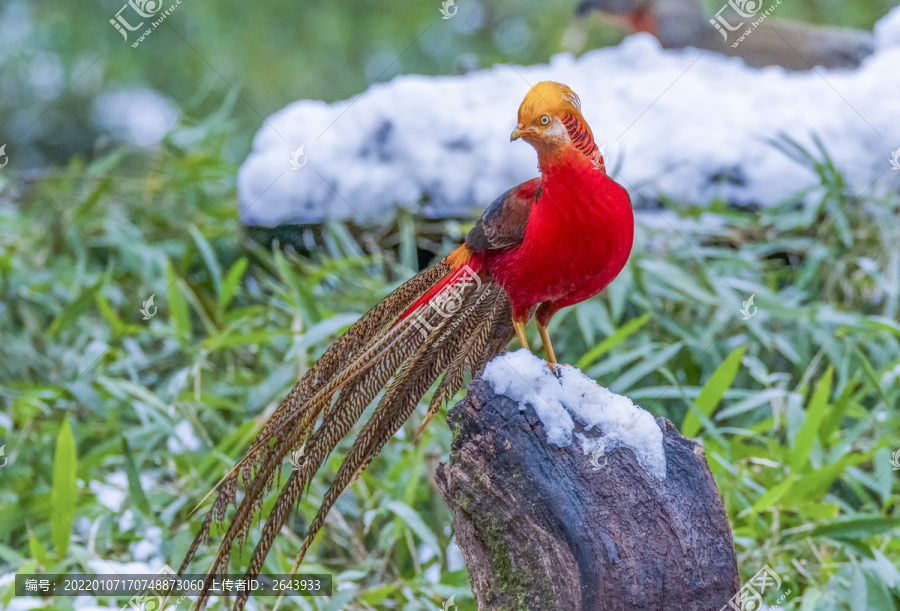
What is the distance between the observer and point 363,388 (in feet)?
3.63

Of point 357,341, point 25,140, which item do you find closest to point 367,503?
point 357,341

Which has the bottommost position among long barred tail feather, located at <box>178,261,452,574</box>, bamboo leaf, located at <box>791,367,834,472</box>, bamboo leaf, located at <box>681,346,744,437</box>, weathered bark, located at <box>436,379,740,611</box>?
bamboo leaf, located at <box>791,367,834,472</box>

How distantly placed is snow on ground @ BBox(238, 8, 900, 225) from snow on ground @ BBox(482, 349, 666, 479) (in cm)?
137

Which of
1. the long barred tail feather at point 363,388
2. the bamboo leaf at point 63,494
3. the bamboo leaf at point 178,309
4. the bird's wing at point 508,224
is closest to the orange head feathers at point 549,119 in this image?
the bird's wing at point 508,224

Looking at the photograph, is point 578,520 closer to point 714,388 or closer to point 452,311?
point 452,311

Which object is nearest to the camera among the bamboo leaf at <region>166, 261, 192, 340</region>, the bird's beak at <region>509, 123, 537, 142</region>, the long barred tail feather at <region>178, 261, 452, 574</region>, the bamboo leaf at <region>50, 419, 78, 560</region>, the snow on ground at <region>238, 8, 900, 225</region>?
the bird's beak at <region>509, 123, 537, 142</region>

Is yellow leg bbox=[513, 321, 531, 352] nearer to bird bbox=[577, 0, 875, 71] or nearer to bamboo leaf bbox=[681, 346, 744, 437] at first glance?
bamboo leaf bbox=[681, 346, 744, 437]

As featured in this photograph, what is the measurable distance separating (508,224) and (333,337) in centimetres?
115

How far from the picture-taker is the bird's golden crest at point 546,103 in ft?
3.19

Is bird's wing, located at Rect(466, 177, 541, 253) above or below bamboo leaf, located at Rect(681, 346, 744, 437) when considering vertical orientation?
above

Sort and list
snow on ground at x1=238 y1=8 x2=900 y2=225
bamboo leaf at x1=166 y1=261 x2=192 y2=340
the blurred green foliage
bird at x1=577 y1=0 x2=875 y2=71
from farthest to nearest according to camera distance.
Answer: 1. the blurred green foliage
2. bird at x1=577 y1=0 x2=875 y2=71
3. snow on ground at x1=238 y1=8 x2=900 y2=225
4. bamboo leaf at x1=166 y1=261 x2=192 y2=340

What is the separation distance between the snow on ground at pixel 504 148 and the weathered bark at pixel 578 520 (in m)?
1.44

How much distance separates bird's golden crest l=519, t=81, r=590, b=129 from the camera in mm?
973

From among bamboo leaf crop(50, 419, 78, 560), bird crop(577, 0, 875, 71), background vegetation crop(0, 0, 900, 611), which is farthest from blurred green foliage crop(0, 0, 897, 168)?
bamboo leaf crop(50, 419, 78, 560)
